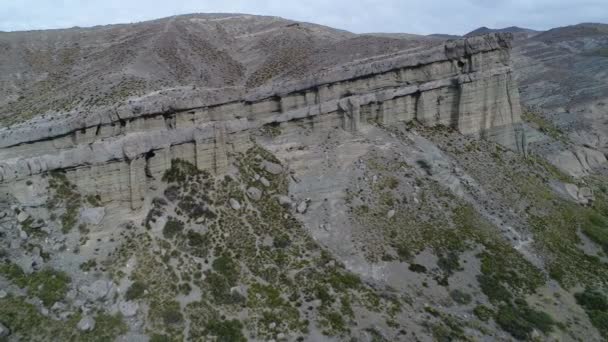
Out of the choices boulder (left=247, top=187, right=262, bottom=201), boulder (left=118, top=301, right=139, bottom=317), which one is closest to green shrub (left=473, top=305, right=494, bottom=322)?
boulder (left=247, top=187, right=262, bottom=201)

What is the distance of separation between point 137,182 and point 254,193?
9314mm

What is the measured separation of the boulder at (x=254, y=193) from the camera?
119 ft

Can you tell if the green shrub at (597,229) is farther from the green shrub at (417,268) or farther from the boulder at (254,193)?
the boulder at (254,193)

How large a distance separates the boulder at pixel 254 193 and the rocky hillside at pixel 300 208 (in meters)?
0.18

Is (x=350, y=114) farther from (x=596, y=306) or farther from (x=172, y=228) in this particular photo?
(x=596, y=306)

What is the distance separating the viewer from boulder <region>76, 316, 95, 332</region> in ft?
80.7

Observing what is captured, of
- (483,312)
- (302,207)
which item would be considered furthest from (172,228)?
(483,312)

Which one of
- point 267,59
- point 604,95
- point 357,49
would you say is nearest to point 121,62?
point 267,59

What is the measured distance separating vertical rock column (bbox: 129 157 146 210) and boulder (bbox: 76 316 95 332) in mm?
8750

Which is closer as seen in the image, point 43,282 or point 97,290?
point 43,282

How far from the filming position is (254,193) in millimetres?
36344

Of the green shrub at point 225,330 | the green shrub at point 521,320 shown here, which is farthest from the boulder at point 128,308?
the green shrub at point 521,320

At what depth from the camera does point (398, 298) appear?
30453 millimetres

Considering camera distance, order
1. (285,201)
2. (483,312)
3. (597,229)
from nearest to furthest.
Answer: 1. (483,312)
2. (285,201)
3. (597,229)
